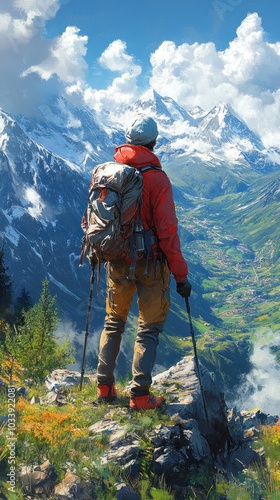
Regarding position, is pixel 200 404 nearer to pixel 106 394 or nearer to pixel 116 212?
pixel 106 394

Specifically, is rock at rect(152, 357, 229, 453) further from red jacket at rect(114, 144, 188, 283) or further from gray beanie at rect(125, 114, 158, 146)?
gray beanie at rect(125, 114, 158, 146)

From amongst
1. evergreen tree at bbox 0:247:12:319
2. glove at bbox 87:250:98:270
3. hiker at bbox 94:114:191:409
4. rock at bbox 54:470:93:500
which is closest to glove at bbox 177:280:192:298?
hiker at bbox 94:114:191:409

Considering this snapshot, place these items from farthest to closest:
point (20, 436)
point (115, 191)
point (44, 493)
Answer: point (115, 191), point (20, 436), point (44, 493)

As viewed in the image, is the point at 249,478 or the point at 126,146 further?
the point at 126,146

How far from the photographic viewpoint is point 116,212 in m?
8.27

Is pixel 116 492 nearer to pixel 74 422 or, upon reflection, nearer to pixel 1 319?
pixel 74 422

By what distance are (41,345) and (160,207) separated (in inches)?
988

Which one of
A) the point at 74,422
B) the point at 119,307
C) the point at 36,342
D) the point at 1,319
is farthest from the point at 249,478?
the point at 1,319

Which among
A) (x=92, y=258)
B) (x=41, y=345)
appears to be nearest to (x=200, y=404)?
(x=92, y=258)

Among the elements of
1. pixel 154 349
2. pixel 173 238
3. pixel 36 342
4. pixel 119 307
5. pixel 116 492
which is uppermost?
pixel 36 342

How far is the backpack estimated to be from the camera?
27.0 ft

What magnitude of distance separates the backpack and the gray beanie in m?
0.96

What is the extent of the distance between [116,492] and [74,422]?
2583mm

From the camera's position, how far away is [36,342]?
30875 mm
